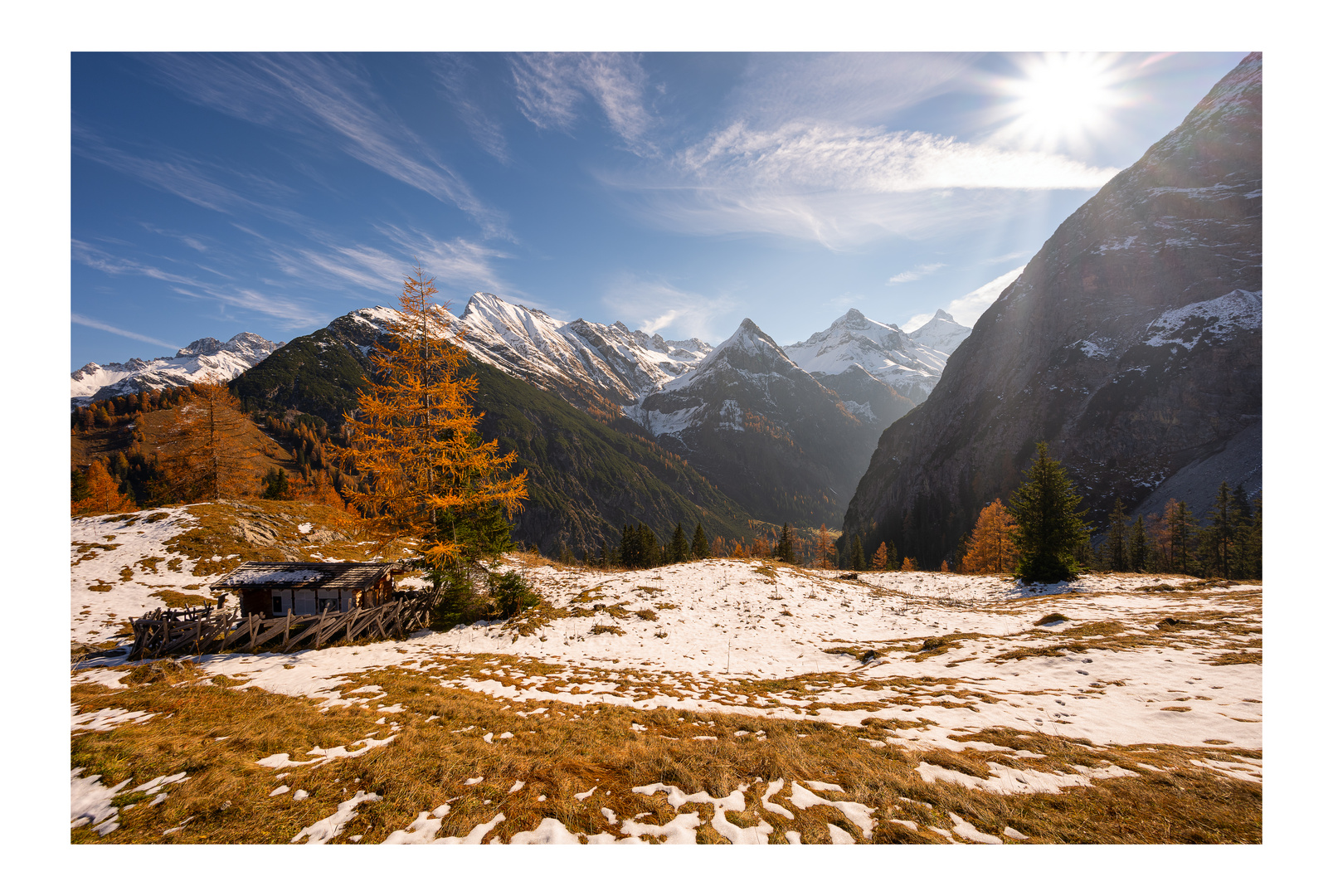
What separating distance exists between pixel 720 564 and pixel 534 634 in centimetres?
1665

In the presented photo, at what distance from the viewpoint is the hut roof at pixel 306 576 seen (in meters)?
18.8

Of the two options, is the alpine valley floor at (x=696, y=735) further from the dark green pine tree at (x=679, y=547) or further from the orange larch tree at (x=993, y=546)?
the dark green pine tree at (x=679, y=547)

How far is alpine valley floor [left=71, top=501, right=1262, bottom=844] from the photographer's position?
568cm

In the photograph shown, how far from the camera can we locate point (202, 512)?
107 ft

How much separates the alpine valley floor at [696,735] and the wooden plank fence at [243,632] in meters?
0.90

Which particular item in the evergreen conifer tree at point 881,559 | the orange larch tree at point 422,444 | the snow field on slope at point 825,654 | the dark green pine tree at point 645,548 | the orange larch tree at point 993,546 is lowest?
the evergreen conifer tree at point 881,559

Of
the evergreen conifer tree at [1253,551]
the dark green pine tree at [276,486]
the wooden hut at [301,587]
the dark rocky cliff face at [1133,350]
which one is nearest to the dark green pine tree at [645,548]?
the dark green pine tree at [276,486]

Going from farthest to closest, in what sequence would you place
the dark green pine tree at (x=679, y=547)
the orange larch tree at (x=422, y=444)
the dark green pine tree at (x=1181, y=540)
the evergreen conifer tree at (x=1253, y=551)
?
the dark green pine tree at (x=679, y=547) → the dark green pine tree at (x=1181, y=540) → the evergreen conifer tree at (x=1253, y=551) → the orange larch tree at (x=422, y=444)

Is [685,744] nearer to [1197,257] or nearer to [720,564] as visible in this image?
[720,564]

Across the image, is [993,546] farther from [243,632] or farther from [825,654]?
[243,632]

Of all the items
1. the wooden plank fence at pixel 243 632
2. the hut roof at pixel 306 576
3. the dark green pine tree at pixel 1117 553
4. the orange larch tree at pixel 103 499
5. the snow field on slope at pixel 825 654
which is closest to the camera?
the snow field on slope at pixel 825 654

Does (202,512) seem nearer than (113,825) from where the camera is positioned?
No
